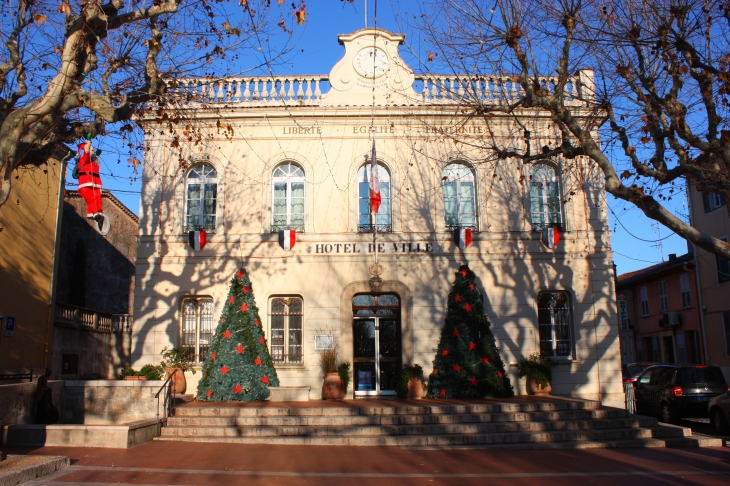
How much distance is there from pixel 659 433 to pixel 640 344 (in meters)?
23.4

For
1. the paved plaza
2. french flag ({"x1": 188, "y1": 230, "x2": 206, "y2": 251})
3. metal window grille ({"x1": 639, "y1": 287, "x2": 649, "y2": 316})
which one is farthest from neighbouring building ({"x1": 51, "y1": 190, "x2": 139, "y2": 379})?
metal window grille ({"x1": 639, "y1": 287, "x2": 649, "y2": 316})

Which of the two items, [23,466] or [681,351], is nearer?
[23,466]

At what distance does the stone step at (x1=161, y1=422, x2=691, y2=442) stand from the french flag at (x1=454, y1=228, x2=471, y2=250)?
567cm

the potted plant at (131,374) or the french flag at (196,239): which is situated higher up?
the french flag at (196,239)

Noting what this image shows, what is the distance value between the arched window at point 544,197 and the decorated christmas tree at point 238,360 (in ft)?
27.5

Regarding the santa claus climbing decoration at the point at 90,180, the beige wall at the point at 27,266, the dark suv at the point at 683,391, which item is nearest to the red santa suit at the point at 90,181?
the santa claus climbing decoration at the point at 90,180

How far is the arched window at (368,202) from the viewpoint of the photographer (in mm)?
17828

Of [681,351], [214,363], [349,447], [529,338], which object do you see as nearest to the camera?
[349,447]

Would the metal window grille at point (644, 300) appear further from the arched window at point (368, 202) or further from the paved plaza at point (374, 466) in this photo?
the paved plaza at point (374, 466)

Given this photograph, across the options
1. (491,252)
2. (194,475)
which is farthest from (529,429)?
(194,475)

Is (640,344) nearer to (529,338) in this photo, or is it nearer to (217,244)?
(529,338)

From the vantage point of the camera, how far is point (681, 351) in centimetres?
2969

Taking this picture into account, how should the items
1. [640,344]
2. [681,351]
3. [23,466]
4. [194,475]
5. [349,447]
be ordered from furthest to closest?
[640,344], [681,351], [349,447], [194,475], [23,466]

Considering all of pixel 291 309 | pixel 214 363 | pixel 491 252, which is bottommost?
pixel 214 363
